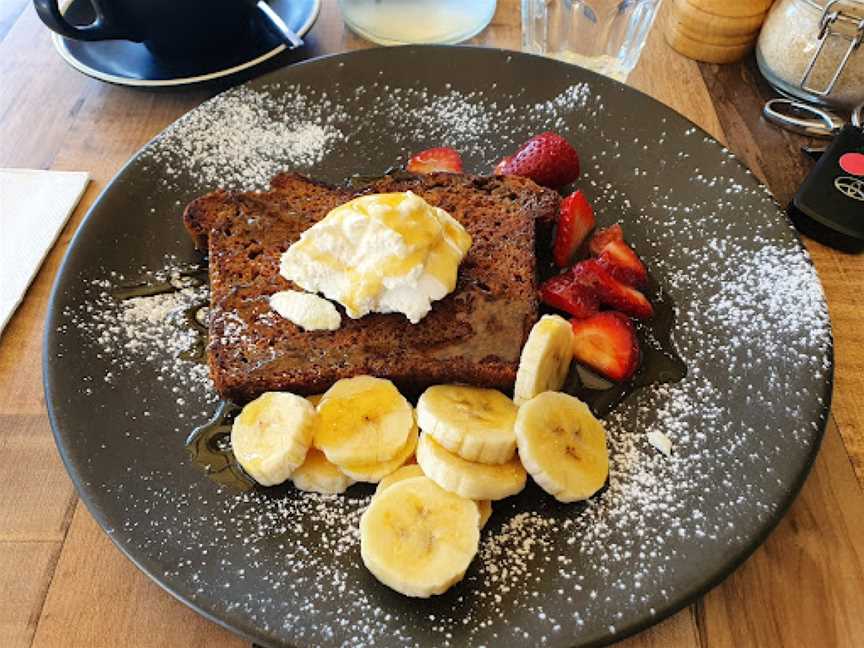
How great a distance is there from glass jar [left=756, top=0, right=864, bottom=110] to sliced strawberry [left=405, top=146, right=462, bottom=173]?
822 mm

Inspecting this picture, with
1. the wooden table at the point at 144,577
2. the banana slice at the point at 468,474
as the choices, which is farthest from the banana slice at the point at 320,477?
the wooden table at the point at 144,577

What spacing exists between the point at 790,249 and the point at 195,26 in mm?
1309

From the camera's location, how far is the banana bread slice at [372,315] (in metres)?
1.15

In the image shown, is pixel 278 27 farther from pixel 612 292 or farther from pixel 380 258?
pixel 612 292

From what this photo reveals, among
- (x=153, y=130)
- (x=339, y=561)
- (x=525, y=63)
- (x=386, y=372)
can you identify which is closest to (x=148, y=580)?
(x=339, y=561)

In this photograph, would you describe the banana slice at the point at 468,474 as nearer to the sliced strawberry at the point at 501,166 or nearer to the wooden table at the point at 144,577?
the wooden table at the point at 144,577

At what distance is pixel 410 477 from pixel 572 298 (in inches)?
17.2

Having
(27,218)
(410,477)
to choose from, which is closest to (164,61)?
(27,218)

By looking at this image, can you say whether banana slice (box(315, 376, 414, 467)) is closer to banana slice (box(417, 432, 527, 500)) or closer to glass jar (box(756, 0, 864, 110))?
banana slice (box(417, 432, 527, 500))

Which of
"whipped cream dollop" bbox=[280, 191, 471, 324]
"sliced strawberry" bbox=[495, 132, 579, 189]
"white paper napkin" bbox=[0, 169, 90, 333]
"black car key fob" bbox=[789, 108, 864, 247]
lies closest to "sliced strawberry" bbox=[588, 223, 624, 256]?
"sliced strawberry" bbox=[495, 132, 579, 189]

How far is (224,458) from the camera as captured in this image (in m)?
1.08

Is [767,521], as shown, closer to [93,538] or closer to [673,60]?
[93,538]

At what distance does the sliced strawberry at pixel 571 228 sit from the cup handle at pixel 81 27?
3.41 ft

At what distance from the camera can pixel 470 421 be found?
1033 millimetres
